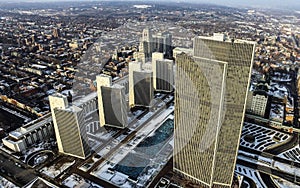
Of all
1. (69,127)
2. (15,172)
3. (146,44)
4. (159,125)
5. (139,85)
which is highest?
(146,44)

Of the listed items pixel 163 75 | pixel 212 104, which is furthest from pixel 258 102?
pixel 212 104

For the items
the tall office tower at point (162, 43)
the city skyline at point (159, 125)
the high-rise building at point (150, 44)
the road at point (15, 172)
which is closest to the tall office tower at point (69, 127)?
the city skyline at point (159, 125)

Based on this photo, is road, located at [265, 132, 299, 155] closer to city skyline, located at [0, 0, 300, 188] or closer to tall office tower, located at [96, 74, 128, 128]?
city skyline, located at [0, 0, 300, 188]

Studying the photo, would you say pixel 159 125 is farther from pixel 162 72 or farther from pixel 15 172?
pixel 15 172

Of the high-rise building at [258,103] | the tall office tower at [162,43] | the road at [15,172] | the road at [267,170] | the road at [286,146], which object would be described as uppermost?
the tall office tower at [162,43]

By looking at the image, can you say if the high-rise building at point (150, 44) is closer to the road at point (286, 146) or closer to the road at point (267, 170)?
the road at point (286, 146)

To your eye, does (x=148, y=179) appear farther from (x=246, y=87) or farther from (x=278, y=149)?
(x=278, y=149)
